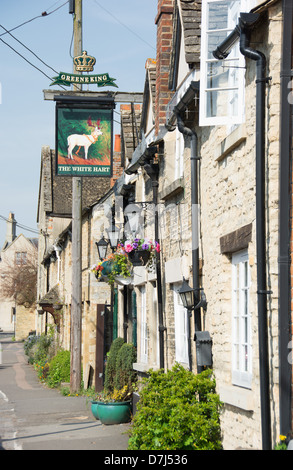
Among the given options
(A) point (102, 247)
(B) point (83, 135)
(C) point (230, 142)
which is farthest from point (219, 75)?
(A) point (102, 247)

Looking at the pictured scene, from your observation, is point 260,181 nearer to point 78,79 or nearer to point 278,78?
point 278,78

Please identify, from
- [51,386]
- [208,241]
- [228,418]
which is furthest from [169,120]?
[51,386]

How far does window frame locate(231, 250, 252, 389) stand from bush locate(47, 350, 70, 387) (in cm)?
1261

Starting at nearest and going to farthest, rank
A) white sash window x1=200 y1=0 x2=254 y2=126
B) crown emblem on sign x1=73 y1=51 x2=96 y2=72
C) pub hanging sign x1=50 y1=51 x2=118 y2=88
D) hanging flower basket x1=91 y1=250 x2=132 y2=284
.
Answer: white sash window x1=200 y1=0 x2=254 y2=126 < hanging flower basket x1=91 y1=250 x2=132 y2=284 < pub hanging sign x1=50 y1=51 x2=118 y2=88 < crown emblem on sign x1=73 y1=51 x2=96 y2=72

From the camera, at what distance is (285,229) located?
6098 mm

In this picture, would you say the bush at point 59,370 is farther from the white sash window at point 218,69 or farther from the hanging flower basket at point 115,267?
the white sash window at point 218,69

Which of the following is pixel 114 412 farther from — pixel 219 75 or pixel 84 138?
pixel 219 75

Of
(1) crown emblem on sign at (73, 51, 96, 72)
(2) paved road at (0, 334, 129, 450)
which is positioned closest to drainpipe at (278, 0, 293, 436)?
(2) paved road at (0, 334, 129, 450)

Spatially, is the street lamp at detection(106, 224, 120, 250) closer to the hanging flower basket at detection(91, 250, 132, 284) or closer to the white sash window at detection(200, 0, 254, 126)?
the hanging flower basket at detection(91, 250, 132, 284)

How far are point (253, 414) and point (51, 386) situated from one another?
1336 cm

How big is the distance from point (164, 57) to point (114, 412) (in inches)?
239

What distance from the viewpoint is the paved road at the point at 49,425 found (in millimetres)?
10297

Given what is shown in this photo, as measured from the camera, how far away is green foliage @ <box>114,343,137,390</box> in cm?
1319

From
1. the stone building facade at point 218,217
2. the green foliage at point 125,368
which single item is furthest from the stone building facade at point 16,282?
the stone building facade at point 218,217
